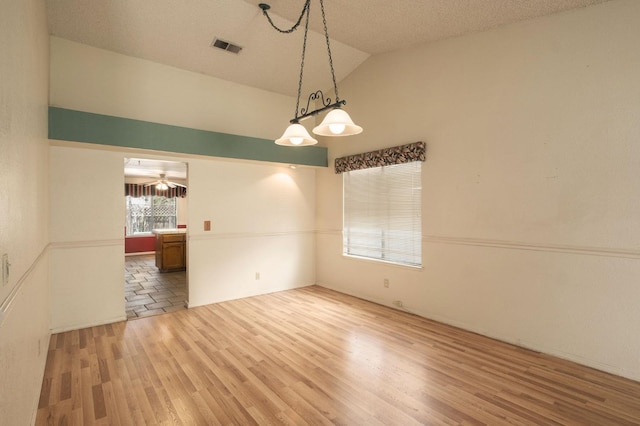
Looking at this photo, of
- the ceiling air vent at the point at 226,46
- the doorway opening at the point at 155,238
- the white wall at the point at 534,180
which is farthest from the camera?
the doorway opening at the point at 155,238

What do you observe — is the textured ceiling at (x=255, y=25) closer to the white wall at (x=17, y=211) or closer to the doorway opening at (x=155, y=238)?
the white wall at (x=17, y=211)

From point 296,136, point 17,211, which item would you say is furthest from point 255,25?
point 17,211

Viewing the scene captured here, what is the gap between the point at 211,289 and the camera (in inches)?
195

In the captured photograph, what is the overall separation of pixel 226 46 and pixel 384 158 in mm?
2677

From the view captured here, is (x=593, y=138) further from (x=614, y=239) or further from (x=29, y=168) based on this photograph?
(x=29, y=168)

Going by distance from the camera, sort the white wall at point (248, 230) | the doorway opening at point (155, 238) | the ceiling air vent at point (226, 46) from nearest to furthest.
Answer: the ceiling air vent at point (226, 46), the white wall at point (248, 230), the doorway opening at point (155, 238)

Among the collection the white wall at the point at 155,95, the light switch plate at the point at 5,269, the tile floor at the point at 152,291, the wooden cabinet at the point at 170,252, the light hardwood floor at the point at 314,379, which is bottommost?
the light hardwood floor at the point at 314,379

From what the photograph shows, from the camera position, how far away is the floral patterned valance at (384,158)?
4.24 meters

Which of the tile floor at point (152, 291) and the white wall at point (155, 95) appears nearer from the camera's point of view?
the white wall at point (155, 95)

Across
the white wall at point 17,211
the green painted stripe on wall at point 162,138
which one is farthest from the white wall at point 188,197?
the white wall at point 17,211

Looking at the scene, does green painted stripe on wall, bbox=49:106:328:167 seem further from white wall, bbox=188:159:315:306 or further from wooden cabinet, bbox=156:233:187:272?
wooden cabinet, bbox=156:233:187:272

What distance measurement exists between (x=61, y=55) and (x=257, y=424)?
4.52m

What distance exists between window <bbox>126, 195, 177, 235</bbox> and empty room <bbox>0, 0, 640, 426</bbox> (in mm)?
5322

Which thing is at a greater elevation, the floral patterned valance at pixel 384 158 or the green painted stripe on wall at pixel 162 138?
the green painted stripe on wall at pixel 162 138
